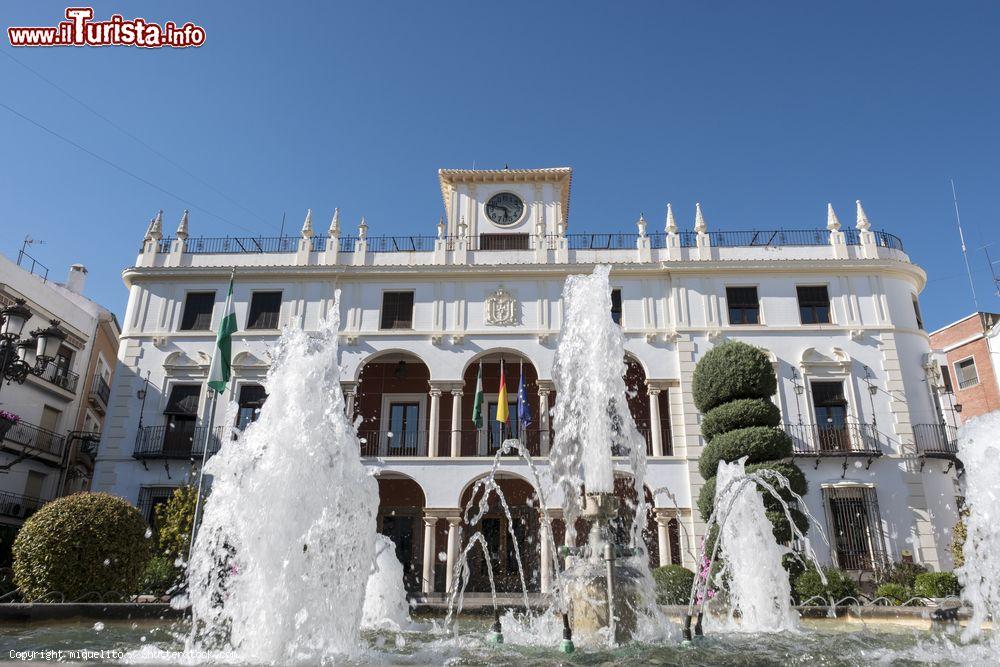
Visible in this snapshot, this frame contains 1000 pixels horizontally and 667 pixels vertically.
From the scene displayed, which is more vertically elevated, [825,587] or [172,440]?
[172,440]

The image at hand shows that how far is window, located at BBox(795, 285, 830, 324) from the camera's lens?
21281 mm

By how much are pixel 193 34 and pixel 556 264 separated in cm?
1255

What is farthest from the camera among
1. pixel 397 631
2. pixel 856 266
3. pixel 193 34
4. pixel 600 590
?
pixel 856 266

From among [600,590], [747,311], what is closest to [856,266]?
[747,311]

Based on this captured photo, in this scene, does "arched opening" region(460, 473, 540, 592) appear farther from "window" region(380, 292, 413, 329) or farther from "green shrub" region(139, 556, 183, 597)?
"green shrub" region(139, 556, 183, 597)

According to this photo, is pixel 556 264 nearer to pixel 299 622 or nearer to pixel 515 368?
pixel 515 368

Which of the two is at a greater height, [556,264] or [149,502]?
[556,264]

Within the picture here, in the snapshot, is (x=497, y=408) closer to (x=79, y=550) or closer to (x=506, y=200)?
(x=506, y=200)

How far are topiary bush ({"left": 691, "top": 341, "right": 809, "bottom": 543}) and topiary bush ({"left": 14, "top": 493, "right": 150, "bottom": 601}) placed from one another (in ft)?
43.2

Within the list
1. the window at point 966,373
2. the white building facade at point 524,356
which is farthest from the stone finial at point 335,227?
the window at point 966,373

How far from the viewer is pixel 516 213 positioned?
24.7 m

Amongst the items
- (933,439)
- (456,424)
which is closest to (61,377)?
(456,424)

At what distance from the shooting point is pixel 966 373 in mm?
29594

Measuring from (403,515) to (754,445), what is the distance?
1097 centimetres
